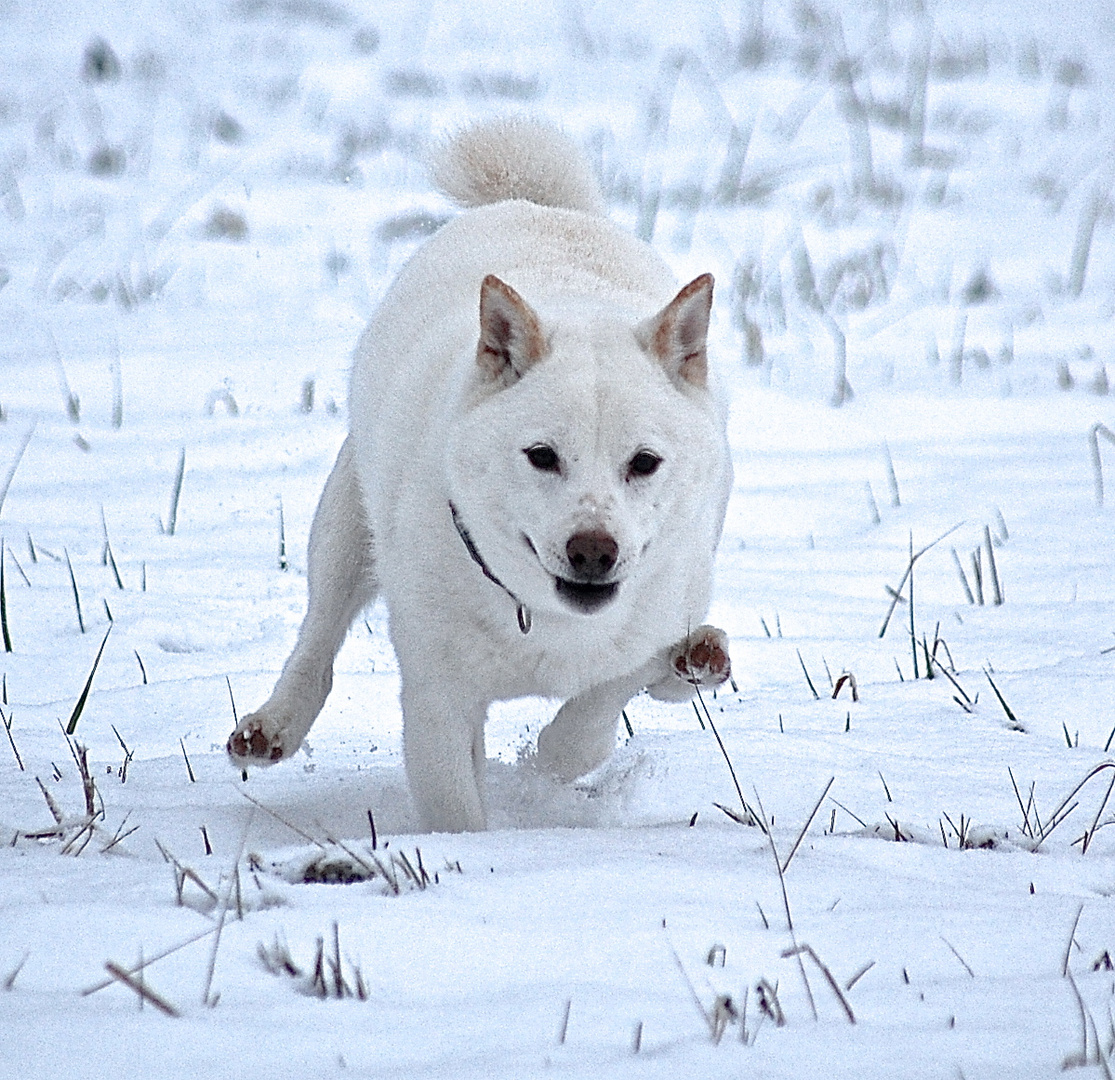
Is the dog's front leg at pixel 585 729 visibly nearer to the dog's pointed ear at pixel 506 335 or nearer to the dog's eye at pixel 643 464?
the dog's eye at pixel 643 464

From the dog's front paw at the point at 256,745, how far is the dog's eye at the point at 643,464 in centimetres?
103

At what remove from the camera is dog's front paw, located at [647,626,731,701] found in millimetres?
3580

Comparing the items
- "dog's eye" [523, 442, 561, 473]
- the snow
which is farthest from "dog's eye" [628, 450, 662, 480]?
the snow

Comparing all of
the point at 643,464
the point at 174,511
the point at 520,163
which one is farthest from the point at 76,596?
the point at 643,464

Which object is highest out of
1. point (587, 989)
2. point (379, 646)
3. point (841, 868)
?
point (587, 989)

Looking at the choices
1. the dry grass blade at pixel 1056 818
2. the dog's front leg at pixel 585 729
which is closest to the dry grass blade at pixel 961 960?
the dry grass blade at pixel 1056 818

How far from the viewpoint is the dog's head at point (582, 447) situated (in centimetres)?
310

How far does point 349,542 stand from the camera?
167 inches

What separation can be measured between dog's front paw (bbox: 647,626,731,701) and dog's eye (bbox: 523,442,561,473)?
0.62m

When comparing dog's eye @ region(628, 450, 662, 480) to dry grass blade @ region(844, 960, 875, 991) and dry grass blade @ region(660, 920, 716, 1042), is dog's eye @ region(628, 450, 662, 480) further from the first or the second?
dry grass blade @ region(844, 960, 875, 991)

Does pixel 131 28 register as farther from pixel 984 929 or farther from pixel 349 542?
pixel 984 929

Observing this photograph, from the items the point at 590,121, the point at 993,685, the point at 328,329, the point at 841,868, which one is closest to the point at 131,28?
the point at 590,121

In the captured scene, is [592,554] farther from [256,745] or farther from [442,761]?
[256,745]

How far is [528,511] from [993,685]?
1368 millimetres
